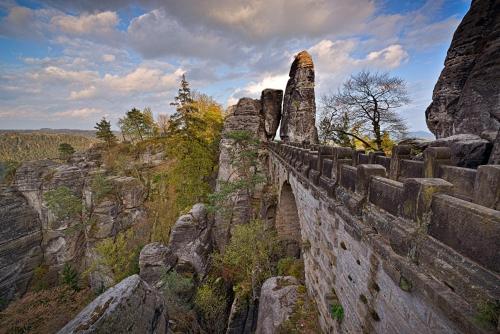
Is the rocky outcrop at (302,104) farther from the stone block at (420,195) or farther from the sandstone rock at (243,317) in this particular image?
the stone block at (420,195)

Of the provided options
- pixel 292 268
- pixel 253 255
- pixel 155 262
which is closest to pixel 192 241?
Answer: pixel 155 262

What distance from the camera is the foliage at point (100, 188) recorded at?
24.9m

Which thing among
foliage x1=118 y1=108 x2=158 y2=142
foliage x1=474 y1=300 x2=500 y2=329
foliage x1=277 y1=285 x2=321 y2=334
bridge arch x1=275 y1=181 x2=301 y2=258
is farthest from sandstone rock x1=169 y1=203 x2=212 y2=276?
foliage x1=118 y1=108 x2=158 y2=142

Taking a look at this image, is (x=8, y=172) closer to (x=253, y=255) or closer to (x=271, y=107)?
(x=271, y=107)

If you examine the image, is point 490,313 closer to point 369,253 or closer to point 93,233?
point 369,253

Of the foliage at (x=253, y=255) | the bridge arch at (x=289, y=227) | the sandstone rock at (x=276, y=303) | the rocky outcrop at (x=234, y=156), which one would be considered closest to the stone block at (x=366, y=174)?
the sandstone rock at (x=276, y=303)

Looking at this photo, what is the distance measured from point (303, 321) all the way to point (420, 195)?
241 inches

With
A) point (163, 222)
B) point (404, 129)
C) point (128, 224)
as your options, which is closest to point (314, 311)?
point (404, 129)

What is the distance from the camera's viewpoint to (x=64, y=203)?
2705cm

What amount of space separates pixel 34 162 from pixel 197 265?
3298 cm

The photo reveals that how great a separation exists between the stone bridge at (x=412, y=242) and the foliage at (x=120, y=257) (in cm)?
2036

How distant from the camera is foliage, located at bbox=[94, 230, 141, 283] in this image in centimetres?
1919

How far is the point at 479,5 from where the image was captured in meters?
6.48

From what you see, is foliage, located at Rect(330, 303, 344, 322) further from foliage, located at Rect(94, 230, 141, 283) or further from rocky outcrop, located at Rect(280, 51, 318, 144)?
foliage, located at Rect(94, 230, 141, 283)
